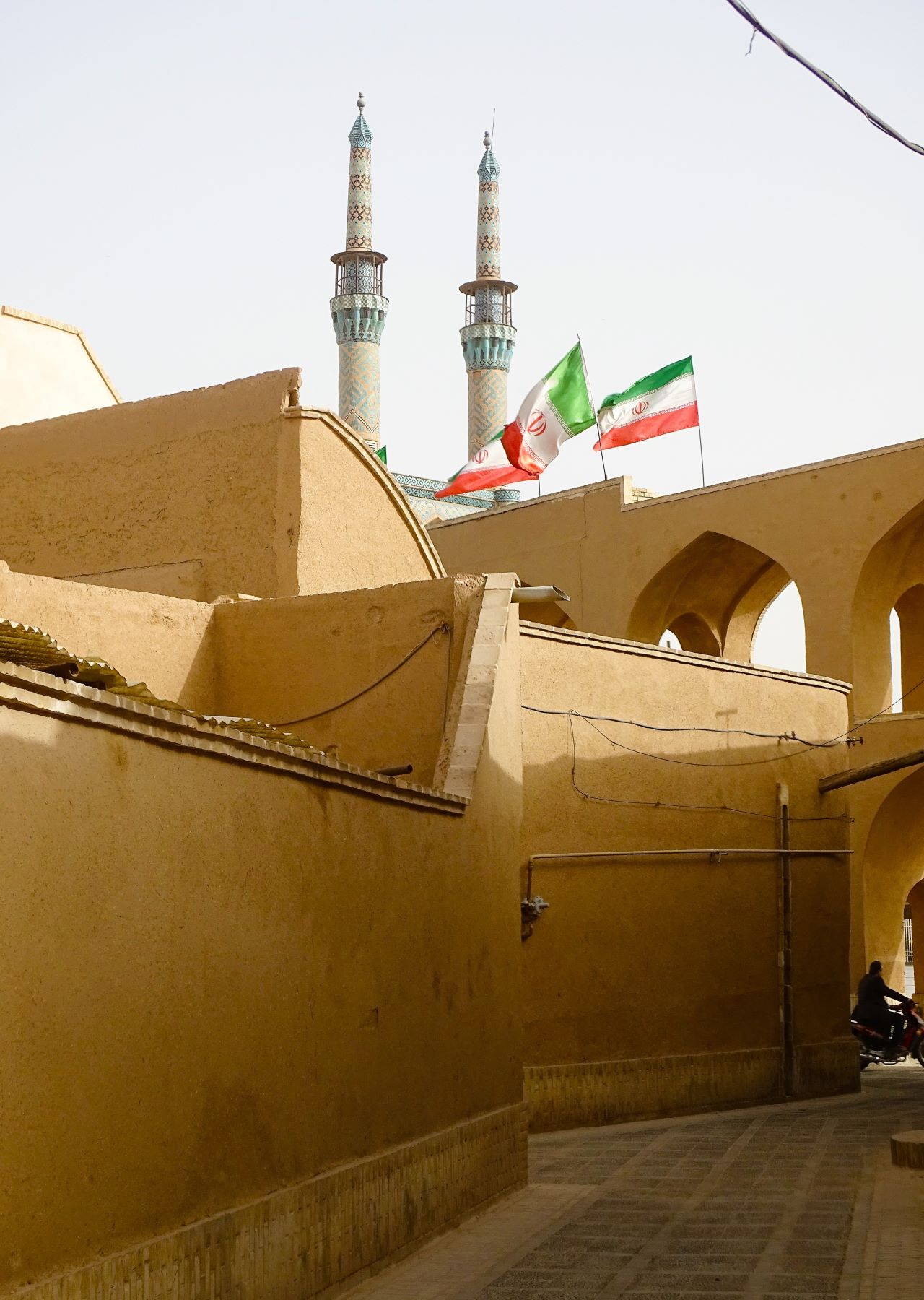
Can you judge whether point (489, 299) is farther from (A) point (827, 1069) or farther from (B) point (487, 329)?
(A) point (827, 1069)

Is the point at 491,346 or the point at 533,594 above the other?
the point at 491,346

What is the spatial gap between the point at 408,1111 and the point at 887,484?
44.6 ft

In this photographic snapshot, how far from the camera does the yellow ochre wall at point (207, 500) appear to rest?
41.4 feet

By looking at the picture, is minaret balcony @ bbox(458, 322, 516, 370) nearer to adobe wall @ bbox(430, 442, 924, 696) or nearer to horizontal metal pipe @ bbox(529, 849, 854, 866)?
adobe wall @ bbox(430, 442, 924, 696)

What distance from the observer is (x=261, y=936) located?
249 inches

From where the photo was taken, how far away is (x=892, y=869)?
20703 mm

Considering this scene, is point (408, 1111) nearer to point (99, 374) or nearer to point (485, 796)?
point (485, 796)

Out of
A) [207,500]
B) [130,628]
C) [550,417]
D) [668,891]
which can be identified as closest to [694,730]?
[668,891]

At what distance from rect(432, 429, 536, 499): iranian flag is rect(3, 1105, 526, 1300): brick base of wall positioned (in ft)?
50.9

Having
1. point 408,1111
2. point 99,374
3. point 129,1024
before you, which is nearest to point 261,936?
point 129,1024

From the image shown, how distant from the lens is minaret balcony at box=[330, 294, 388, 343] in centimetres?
5731

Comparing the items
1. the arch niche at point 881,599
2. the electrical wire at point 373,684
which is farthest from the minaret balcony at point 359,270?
the electrical wire at point 373,684

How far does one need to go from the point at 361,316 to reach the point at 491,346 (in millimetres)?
4587

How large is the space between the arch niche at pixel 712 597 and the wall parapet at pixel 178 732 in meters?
14.7
